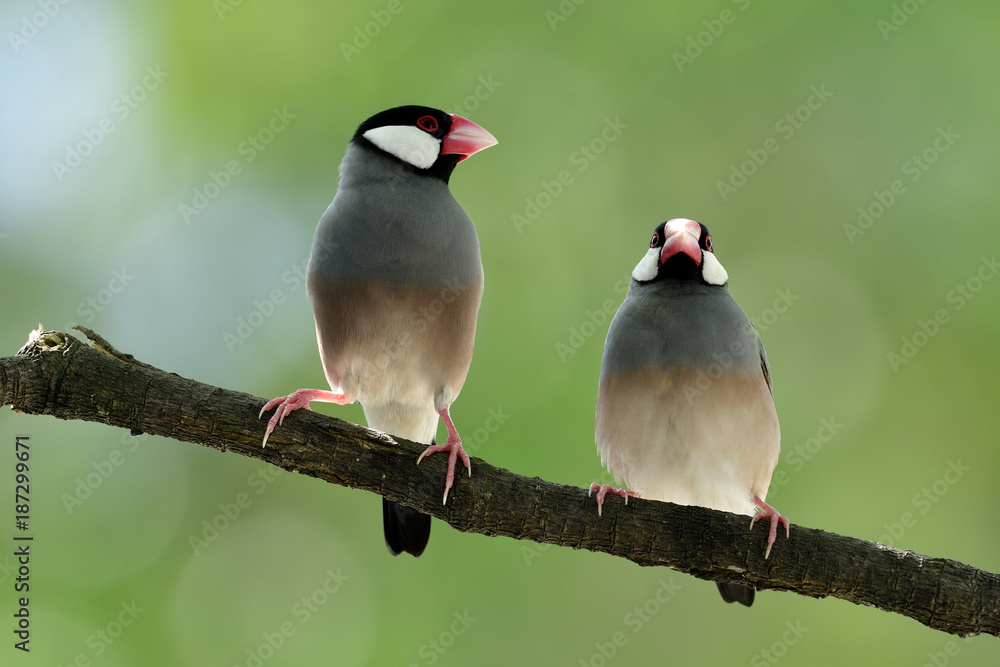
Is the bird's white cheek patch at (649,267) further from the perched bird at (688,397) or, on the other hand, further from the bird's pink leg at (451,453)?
the bird's pink leg at (451,453)

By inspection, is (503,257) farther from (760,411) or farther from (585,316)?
(760,411)

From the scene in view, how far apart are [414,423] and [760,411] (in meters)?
1.14

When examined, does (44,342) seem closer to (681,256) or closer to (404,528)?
(404,528)

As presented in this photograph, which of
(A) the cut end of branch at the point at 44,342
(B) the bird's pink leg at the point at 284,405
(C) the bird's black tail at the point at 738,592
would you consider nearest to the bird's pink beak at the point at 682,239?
(C) the bird's black tail at the point at 738,592

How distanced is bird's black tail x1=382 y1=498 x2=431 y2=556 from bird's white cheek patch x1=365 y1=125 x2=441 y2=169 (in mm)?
1135

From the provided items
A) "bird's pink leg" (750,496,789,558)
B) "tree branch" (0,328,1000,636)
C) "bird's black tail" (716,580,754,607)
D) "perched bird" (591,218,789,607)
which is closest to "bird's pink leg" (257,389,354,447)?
"tree branch" (0,328,1000,636)

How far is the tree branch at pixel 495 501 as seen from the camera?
2.38m

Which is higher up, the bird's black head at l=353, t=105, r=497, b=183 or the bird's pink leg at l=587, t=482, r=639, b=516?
the bird's black head at l=353, t=105, r=497, b=183

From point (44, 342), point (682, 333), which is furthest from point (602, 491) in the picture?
point (44, 342)

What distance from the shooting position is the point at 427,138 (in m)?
2.98

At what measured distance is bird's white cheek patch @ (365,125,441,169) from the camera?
2959 mm

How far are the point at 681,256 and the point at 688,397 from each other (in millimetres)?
478

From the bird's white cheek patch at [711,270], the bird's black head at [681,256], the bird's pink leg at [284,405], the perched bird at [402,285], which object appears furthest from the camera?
the bird's white cheek patch at [711,270]

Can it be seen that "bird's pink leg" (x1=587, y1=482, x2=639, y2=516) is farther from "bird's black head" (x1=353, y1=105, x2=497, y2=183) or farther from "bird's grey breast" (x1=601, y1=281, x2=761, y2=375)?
"bird's black head" (x1=353, y1=105, x2=497, y2=183)
